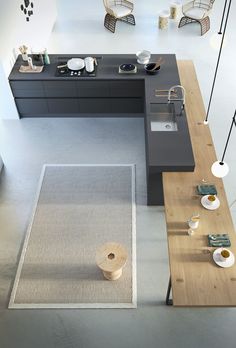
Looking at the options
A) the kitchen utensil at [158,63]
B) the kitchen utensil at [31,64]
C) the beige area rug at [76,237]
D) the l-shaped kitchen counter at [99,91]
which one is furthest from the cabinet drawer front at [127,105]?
the kitchen utensil at [31,64]

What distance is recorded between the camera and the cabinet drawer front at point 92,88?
4855 millimetres

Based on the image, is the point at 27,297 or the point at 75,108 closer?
the point at 27,297

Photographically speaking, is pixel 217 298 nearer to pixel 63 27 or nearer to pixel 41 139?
pixel 41 139

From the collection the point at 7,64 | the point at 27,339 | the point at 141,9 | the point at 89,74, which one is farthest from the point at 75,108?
the point at 141,9

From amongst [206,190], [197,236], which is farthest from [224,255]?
[206,190]

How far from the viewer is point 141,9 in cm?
764

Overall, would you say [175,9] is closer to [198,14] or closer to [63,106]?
[198,14]

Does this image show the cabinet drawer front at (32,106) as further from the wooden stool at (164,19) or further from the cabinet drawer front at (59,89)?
the wooden stool at (164,19)

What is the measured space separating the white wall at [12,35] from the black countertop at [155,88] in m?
0.16

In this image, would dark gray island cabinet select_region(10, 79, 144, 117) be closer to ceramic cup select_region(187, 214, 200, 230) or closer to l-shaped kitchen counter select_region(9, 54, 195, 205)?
l-shaped kitchen counter select_region(9, 54, 195, 205)

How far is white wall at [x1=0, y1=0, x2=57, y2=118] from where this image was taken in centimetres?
Result: 476

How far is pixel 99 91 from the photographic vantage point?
495cm

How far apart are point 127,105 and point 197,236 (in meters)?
2.65

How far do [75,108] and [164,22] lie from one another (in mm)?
3200
